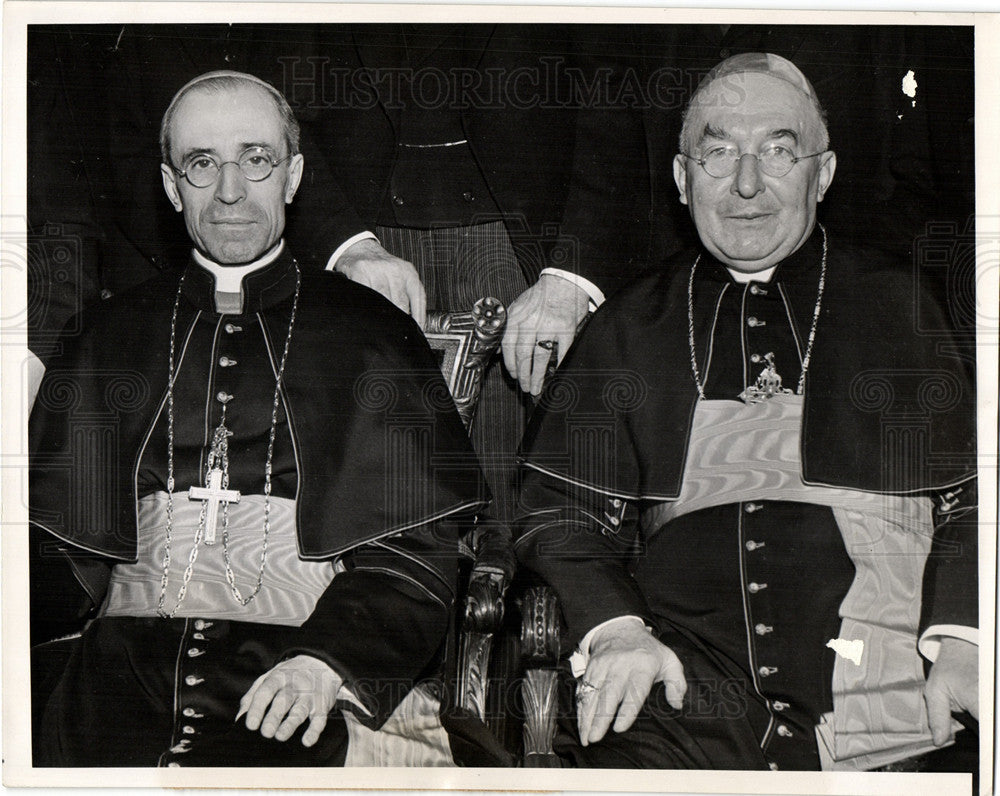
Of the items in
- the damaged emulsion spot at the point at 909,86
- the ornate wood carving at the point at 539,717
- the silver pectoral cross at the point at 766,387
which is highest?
the damaged emulsion spot at the point at 909,86

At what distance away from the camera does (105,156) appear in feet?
9.19

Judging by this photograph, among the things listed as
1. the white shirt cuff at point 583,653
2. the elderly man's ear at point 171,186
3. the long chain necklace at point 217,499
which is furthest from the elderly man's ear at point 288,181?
the white shirt cuff at point 583,653

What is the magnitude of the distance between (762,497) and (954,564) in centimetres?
62

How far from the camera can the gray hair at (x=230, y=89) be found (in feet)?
8.99

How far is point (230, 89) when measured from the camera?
2734 mm

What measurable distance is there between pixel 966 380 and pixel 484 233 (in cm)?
151

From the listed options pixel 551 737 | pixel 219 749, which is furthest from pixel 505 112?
pixel 219 749

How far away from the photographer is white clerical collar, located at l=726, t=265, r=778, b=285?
8.87ft

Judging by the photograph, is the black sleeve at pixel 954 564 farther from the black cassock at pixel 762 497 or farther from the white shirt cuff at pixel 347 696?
the white shirt cuff at pixel 347 696

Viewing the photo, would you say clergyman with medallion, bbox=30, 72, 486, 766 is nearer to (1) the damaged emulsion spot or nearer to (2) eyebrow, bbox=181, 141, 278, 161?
(2) eyebrow, bbox=181, 141, 278, 161

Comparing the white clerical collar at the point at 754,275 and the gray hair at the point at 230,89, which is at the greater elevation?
the gray hair at the point at 230,89

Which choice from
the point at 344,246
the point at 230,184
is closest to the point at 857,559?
the point at 344,246

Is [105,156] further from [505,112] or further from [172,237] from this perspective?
[505,112]

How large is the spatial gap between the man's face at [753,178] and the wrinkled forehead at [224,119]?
1232 mm
